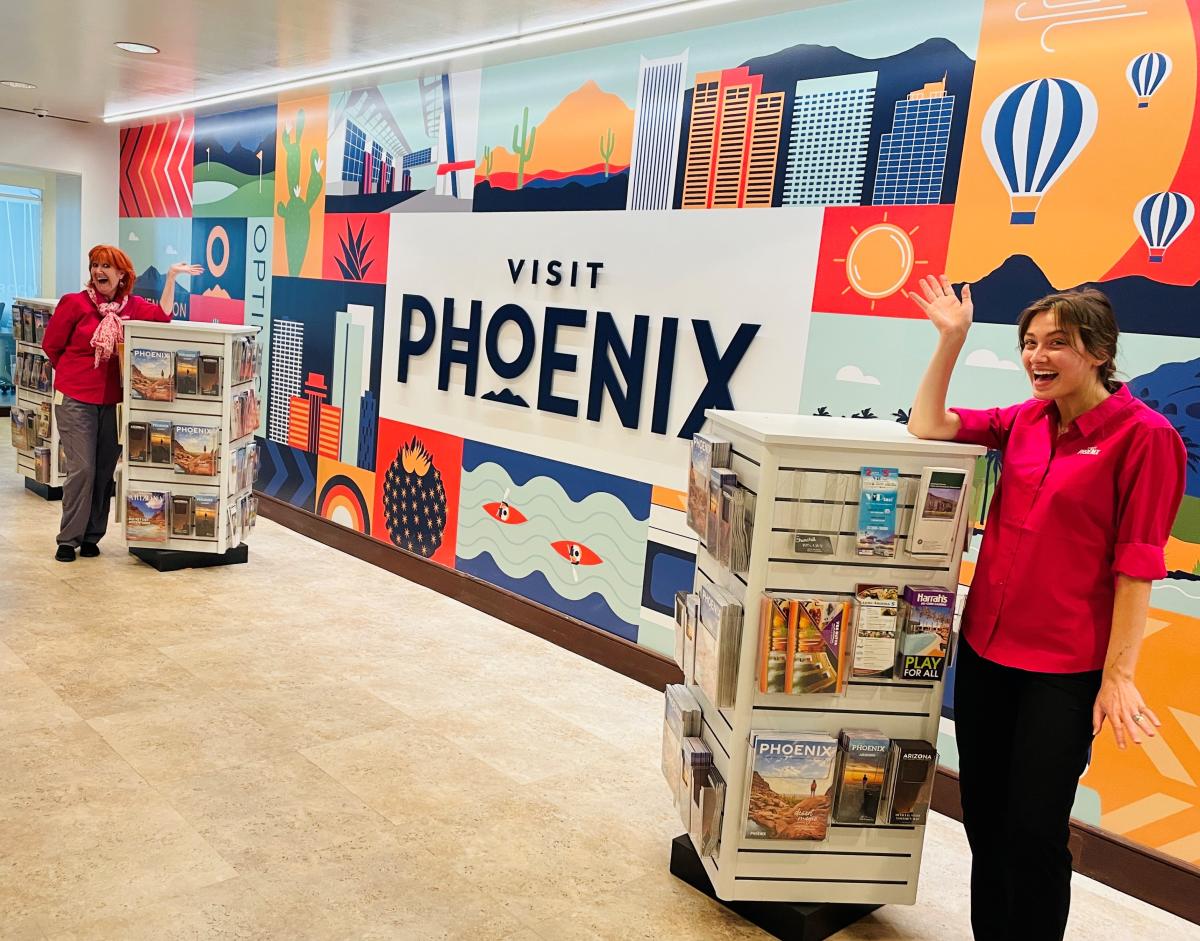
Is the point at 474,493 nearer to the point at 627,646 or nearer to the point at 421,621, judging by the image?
the point at 421,621

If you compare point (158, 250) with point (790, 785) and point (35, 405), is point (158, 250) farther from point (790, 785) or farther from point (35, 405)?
point (790, 785)

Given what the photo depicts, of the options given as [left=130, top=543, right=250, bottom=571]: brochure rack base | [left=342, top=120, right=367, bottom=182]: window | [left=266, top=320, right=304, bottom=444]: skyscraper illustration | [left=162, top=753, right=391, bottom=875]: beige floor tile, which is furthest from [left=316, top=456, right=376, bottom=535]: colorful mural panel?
[left=162, top=753, right=391, bottom=875]: beige floor tile

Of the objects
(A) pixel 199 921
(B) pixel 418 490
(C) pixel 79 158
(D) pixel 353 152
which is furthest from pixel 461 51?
(C) pixel 79 158

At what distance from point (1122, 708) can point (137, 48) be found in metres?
5.99

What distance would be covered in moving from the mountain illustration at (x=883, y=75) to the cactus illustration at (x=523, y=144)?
1.33 meters

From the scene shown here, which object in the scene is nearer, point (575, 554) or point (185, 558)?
point (575, 554)

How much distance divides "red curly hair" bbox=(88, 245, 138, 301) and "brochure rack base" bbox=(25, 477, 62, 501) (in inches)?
84.8

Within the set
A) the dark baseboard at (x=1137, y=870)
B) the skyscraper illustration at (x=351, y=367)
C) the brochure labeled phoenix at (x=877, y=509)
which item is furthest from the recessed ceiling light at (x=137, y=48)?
the dark baseboard at (x=1137, y=870)

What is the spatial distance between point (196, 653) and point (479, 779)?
1.69 meters

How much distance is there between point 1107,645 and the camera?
230 centimetres

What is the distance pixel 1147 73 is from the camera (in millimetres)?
3107

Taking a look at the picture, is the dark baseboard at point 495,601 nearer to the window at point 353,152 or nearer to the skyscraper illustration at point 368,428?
the skyscraper illustration at point 368,428

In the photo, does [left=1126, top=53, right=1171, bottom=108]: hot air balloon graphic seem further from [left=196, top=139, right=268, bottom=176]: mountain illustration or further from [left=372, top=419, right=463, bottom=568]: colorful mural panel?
[left=196, top=139, right=268, bottom=176]: mountain illustration

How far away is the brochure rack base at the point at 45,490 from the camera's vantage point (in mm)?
7133
